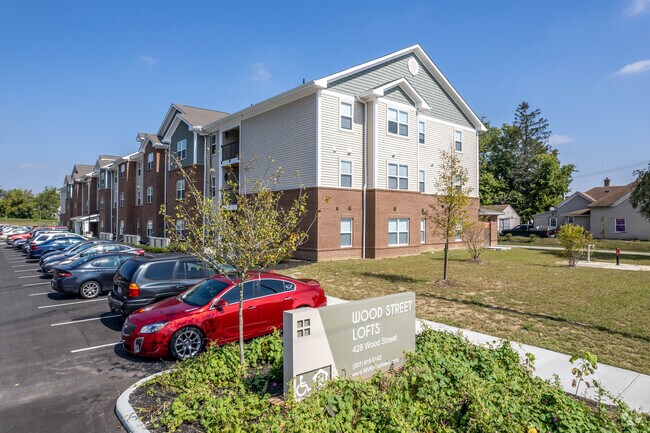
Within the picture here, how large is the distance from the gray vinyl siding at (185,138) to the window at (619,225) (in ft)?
155

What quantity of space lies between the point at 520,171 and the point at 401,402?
206 feet

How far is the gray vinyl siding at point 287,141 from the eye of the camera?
21.7 m

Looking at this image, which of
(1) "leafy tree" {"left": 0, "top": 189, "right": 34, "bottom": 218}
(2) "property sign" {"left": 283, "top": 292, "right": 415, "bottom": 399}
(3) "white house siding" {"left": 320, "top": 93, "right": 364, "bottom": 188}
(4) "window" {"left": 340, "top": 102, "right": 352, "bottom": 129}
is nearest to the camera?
(2) "property sign" {"left": 283, "top": 292, "right": 415, "bottom": 399}

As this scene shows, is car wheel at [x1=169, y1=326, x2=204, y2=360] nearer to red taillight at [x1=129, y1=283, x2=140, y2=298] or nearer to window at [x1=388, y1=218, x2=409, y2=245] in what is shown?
red taillight at [x1=129, y1=283, x2=140, y2=298]

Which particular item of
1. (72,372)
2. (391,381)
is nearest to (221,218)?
(391,381)

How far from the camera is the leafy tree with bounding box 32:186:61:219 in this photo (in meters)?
98.2

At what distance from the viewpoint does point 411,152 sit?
25078mm

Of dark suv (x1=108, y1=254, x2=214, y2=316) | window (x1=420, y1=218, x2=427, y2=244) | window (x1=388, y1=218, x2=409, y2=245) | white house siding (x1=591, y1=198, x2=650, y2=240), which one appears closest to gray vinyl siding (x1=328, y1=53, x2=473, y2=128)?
window (x1=420, y1=218, x2=427, y2=244)

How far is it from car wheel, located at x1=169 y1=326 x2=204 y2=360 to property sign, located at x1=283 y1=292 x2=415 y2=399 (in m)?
3.19

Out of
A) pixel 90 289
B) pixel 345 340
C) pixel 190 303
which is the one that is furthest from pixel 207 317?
pixel 90 289

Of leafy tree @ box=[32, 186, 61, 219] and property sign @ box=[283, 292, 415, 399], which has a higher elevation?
leafy tree @ box=[32, 186, 61, 219]

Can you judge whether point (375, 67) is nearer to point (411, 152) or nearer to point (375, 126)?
point (375, 126)

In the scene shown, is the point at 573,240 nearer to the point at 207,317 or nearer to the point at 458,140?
the point at 458,140

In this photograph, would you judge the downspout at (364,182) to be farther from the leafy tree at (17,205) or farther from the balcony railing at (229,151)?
the leafy tree at (17,205)
